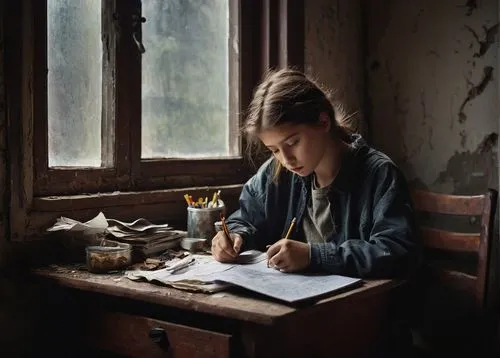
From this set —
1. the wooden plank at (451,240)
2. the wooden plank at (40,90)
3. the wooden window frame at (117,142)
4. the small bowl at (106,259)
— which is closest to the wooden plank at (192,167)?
the wooden window frame at (117,142)

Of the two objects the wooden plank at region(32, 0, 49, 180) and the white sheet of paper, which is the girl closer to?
the white sheet of paper

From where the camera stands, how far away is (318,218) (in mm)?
2047

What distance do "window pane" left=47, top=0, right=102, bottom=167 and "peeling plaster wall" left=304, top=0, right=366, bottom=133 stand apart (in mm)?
999

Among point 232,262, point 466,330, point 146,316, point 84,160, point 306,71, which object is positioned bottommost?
point 466,330

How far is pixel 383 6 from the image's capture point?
114 inches

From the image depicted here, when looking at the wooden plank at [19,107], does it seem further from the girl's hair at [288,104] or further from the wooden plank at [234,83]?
the wooden plank at [234,83]

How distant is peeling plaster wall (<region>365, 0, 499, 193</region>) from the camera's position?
2.53 m

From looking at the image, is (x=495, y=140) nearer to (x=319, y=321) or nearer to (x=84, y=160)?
(x=319, y=321)

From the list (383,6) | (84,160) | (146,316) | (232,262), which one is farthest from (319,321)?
(383,6)

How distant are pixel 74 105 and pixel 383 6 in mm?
1548

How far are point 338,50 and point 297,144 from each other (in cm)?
116

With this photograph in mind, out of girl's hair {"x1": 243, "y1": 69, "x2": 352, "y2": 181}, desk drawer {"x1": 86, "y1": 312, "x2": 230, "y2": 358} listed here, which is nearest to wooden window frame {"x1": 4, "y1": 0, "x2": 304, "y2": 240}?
desk drawer {"x1": 86, "y1": 312, "x2": 230, "y2": 358}

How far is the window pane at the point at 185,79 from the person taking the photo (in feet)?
7.59

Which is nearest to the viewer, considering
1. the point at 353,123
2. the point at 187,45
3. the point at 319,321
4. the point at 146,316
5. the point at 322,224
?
the point at 319,321
